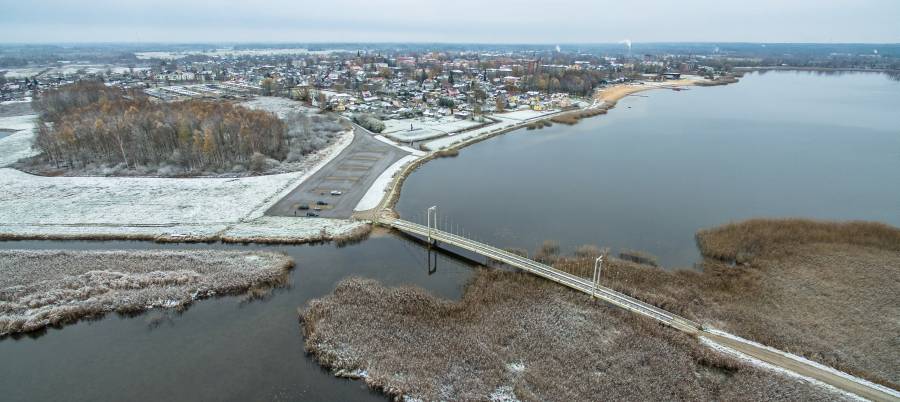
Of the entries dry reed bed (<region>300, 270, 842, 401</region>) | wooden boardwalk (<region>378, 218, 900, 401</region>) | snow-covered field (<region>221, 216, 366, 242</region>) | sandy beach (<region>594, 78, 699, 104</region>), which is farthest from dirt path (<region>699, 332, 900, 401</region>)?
sandy beach (<region>594, 78, 699, 104</region>)

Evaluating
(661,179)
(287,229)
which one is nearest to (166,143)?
(287,229)

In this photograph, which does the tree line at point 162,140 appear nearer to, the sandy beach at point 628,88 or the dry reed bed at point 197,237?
the dry reed bed at point 197,237

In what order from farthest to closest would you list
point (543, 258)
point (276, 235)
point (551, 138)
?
point (551, 138)
point (276, 235)
point (543, 258)

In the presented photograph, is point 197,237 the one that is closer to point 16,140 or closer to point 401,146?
point 401,146

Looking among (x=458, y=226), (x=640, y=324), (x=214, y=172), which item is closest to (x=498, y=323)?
(x=640, y=324)

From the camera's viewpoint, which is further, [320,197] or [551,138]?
[551,138]

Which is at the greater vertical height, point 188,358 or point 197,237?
point 197,237

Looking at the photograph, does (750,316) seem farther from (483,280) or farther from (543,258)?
(483,280)
